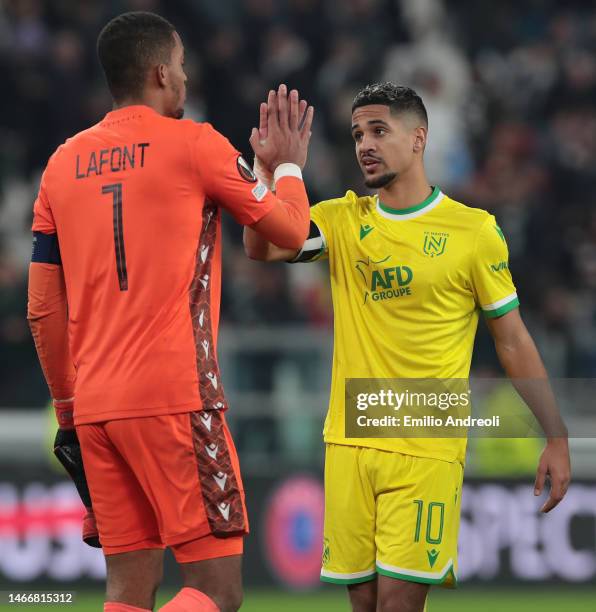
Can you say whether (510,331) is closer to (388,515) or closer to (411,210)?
(411,210)

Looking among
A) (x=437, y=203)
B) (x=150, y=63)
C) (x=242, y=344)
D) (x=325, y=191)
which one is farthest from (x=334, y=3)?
(x=150, y=63)

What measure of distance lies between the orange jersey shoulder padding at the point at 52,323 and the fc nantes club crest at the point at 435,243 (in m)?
1.46

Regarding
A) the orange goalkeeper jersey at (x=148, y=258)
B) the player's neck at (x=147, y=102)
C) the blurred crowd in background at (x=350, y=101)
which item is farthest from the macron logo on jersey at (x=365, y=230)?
the blurred crowd in background at (x=350, y=101)

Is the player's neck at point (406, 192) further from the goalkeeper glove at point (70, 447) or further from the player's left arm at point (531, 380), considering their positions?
the goalkeeper glove at point (70, 447)

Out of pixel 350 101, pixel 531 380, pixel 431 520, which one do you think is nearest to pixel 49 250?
pixel 431 520

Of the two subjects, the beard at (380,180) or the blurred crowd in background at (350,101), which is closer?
the beard at (380,180)

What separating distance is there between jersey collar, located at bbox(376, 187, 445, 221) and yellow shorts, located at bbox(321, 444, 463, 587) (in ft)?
3.04

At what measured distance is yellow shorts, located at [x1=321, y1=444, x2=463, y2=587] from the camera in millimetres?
5285

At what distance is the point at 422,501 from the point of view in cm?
532

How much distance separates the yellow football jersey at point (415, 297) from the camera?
5.39 meters

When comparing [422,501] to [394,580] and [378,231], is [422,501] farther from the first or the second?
[378,231]

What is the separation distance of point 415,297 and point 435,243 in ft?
0.76

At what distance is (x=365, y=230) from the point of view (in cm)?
557

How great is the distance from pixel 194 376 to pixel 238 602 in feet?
2.43
